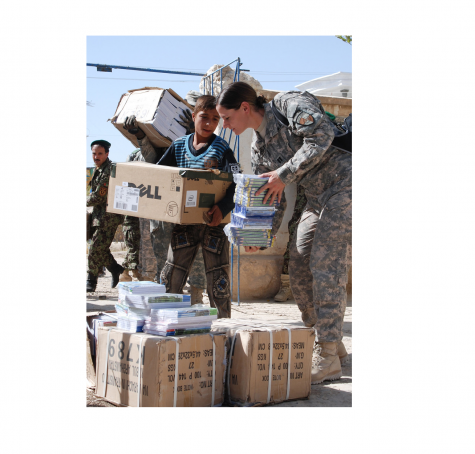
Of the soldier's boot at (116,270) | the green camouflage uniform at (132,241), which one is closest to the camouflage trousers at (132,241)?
the green camouflage uniform at (132,241)

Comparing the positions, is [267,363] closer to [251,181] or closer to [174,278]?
[251,181]

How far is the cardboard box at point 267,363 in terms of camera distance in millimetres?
2701

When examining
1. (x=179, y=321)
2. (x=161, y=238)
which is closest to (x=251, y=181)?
(x=179, y=321)

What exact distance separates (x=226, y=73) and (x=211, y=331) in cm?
537

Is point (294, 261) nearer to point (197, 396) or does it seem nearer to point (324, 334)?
point (324, 334)

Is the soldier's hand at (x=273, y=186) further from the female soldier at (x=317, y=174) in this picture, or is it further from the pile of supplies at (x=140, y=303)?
the pile of supplies at (x=140, y=303)

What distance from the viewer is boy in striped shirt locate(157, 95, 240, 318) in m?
3.85

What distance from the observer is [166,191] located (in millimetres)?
3596

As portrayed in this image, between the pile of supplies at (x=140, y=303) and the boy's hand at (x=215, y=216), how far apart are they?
0.90 metres

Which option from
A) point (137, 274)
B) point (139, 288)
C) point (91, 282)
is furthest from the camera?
point (91, 282)

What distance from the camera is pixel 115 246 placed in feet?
55.7

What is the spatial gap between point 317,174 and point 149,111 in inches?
74.9

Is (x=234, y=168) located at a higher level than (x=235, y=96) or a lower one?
lower

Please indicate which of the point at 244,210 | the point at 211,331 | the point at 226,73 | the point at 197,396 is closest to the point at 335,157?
the point at 244,210
